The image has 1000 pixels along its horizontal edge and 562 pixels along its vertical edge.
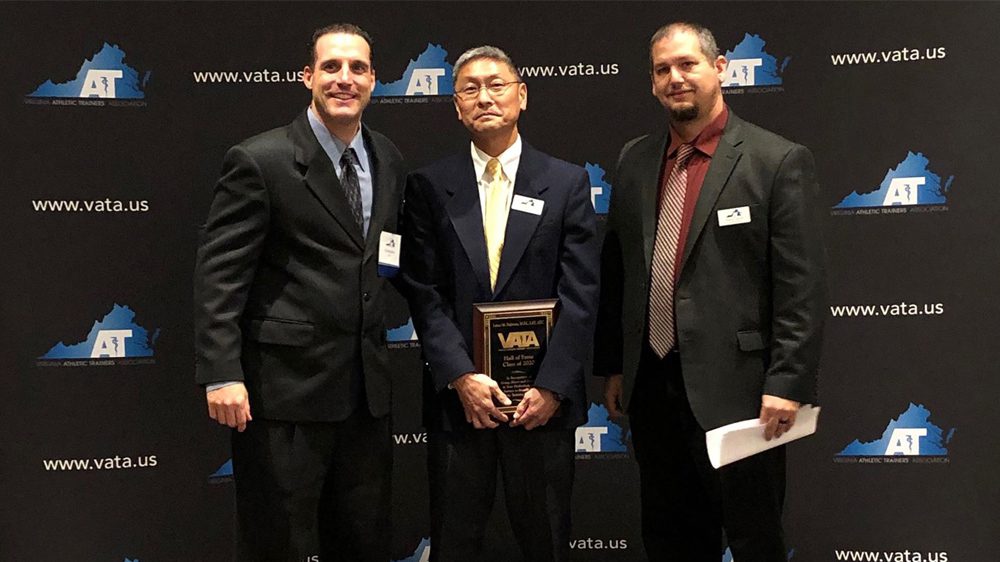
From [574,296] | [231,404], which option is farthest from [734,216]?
[231,404]

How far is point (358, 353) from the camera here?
2.70m

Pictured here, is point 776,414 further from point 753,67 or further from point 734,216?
point 753,67

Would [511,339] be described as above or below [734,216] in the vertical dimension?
below

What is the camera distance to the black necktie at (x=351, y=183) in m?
2.71

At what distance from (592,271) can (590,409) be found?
126cm

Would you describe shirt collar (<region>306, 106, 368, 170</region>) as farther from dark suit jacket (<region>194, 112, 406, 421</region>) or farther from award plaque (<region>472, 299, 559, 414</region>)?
award plaque (<region>472, 299, 559, 414</region>)

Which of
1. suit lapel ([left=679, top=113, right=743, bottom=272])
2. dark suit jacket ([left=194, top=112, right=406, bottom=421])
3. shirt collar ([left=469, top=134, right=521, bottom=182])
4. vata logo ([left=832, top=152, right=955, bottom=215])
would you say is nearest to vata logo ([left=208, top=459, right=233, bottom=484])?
dark suit jacket ([left=194, top=112, right=406, bottom=421])

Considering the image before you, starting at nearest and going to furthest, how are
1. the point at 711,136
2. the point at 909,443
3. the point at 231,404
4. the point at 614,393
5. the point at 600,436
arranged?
the point at 231,404
the point at 711,136
the point at 614,393
the point at 909,443
the point at 600,436

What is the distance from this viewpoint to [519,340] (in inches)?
106

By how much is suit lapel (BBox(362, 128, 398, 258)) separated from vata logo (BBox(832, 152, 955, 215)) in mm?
2102

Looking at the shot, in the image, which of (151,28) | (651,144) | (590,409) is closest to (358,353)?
(651,144)

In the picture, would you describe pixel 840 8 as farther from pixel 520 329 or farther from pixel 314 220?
pixel 314 220

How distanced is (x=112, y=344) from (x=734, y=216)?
260cm

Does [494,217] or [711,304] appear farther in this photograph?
[494,217]
